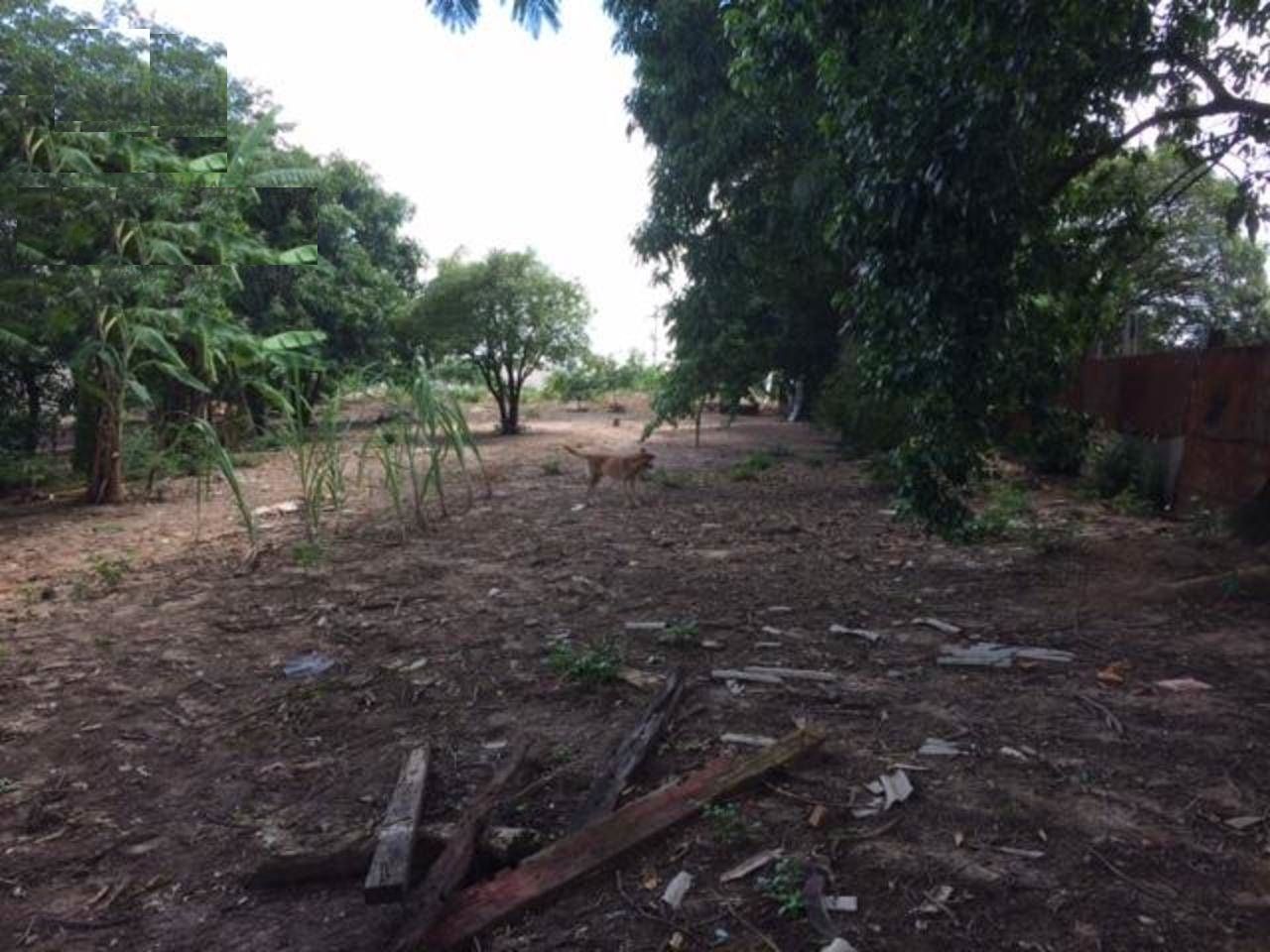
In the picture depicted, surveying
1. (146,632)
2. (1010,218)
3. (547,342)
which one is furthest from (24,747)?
(547,342)

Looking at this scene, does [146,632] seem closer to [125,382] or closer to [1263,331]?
[125,382]

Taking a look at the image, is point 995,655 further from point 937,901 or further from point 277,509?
point 277,509

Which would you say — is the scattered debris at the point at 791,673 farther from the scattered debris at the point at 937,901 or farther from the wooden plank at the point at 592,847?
the scattered debris at the point at 937,901

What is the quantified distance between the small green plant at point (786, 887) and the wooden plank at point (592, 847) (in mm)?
352

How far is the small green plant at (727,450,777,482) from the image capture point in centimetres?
1040

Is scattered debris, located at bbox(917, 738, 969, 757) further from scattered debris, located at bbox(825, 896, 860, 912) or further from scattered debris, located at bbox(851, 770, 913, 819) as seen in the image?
scattered debris, located at bbox(825, 896, 860, 912)

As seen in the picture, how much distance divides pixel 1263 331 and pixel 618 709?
22182 mm

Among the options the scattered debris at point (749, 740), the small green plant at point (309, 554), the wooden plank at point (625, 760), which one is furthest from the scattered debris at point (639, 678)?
the small green plant at point (309, 554)

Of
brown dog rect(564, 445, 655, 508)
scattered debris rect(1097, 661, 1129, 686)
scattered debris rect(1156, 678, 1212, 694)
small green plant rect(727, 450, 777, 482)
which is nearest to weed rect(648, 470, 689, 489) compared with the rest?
small green plant rect(727, 450, 777, 482)

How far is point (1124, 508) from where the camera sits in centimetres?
751

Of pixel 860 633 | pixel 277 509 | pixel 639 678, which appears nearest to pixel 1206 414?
pixel 860 633

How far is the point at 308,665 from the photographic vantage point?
4.28 metres

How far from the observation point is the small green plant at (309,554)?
6.17 metres

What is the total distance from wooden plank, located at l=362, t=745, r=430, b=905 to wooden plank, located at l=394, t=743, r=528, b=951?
7cm
